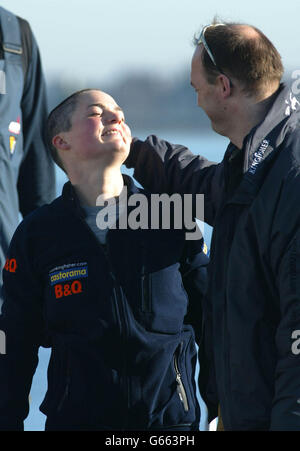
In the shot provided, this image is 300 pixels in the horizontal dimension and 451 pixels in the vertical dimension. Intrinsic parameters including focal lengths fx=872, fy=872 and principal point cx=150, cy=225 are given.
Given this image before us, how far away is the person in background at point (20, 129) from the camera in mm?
3645

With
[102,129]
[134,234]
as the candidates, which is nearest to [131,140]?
[102,129]

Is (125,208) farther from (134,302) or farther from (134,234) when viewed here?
(134,302)

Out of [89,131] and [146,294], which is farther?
[89,131]

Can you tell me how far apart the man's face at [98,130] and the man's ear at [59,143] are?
0.02 metres

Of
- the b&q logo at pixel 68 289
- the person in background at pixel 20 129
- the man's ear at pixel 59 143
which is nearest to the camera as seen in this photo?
the b&q logo at pixel 68 289

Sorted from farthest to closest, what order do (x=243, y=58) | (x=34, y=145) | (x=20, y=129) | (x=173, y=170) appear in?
(x=34, y=145)
(x=20, y=129)
(x=173, y=170)
(x=243, y=58)

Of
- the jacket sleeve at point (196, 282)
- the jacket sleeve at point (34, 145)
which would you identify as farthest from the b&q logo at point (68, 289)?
the jacket sleeve at point (34, 145)

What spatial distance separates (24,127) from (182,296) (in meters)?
1.45

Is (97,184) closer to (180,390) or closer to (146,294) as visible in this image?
(146,294)

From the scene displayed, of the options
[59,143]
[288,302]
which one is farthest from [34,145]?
[288,302]

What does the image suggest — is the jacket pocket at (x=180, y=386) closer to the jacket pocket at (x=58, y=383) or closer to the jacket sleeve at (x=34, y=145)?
the jacket pocket at (x=58, y=383)

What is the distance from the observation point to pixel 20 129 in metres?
3.79

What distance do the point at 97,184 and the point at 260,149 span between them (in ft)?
2.07

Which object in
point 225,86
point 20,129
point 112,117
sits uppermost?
point 225,86
